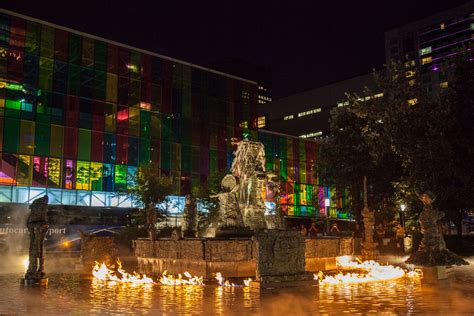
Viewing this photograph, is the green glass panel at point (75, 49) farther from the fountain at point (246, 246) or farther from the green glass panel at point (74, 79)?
the fountain at point (246, 246)

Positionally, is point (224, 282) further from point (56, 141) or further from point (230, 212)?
point (56, 141)

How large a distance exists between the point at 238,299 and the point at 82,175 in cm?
3699

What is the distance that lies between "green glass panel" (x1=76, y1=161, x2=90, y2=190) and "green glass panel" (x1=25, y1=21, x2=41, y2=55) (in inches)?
412

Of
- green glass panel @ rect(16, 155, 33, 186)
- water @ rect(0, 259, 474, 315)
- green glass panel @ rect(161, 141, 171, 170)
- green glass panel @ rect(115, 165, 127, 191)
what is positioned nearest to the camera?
water @ rect(0, 259, 474, 315)

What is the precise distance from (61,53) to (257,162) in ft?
102

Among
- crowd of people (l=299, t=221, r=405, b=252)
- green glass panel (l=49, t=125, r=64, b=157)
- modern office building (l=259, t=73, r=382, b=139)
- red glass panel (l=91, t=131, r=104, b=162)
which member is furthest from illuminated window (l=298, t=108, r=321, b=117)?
green glass panel (l=49, t=125, r=64, b=157)

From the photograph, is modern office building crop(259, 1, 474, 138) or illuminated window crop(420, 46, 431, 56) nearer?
modern office building crop(259, 1, 474, 138)

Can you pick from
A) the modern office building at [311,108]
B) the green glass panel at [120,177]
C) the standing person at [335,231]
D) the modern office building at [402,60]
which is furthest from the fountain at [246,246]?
the modern office building at [402,60]

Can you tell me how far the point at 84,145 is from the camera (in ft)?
151

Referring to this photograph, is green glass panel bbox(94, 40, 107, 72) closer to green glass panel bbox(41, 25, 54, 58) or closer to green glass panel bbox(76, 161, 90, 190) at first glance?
green glass panel bbox(41, 25, 54, 58)

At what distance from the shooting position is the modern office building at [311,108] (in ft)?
360

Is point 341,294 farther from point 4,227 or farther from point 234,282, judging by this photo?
point 4,227

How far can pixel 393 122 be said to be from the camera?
27.1m

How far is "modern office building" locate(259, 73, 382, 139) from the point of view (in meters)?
110
